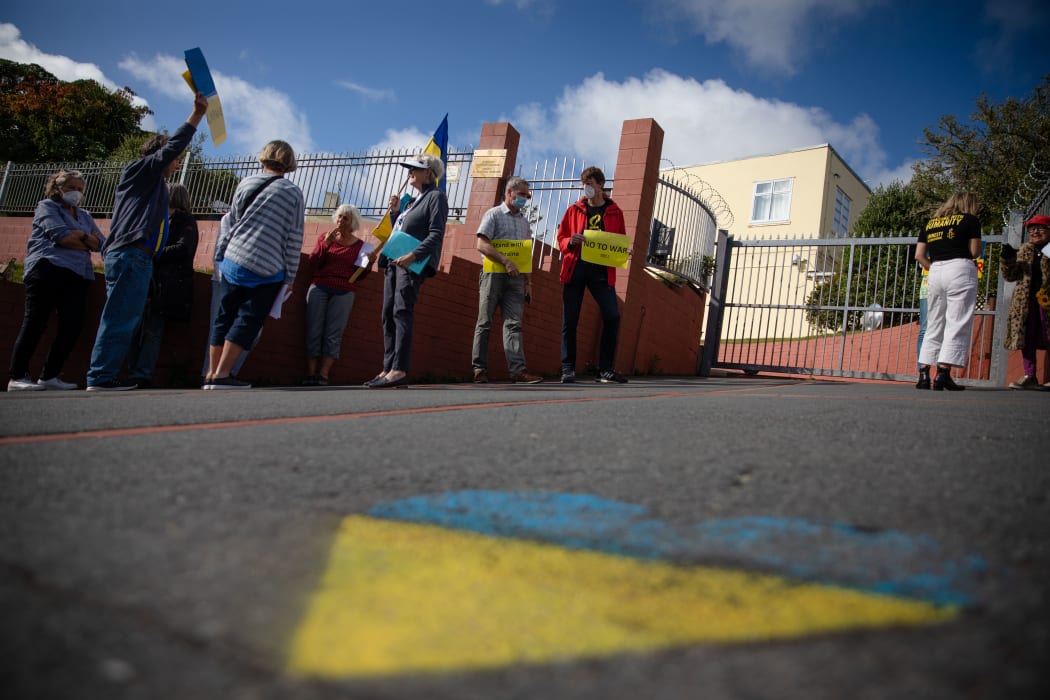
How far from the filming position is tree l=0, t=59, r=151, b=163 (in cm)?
2814

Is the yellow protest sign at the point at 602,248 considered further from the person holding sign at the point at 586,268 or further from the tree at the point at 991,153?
the tree at the point at 991,153

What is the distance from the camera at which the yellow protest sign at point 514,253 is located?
641 cm

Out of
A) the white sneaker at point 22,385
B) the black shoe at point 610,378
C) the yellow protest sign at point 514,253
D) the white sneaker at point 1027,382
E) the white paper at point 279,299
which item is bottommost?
the white sneaker at point 22,385

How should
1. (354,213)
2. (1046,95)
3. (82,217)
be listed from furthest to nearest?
(1046,95) < (354,213) < (82,217)

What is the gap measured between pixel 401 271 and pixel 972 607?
4.83 meters

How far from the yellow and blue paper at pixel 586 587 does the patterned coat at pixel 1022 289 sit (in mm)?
7843

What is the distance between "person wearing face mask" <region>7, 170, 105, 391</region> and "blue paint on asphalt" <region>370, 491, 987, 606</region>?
4496 mm

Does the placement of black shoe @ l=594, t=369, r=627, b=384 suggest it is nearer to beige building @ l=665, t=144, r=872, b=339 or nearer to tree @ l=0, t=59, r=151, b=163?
beige building @ l=665, t=144, r=872, b=339

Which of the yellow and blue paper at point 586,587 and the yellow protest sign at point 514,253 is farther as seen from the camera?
the yellow protest sign at point 514,253

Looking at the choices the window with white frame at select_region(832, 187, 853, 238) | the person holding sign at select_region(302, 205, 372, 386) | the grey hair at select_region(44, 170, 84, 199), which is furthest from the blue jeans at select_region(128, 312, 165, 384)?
the window with white frame at select_region(832, 187, 853, 238)

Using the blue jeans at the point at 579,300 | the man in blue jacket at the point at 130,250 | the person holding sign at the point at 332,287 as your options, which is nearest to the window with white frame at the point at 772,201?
the blue jeans at the point at 579,300

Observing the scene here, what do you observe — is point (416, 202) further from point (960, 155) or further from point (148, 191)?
point (960, 155)

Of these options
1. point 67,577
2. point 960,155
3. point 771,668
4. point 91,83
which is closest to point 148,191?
point 67,577

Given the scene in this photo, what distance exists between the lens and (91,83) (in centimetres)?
3034
